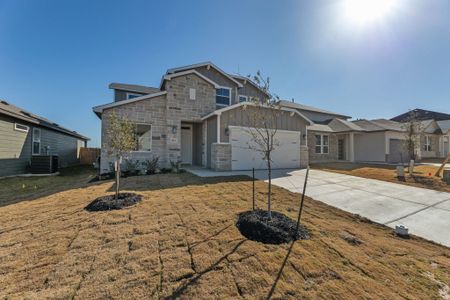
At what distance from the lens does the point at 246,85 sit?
1705cm

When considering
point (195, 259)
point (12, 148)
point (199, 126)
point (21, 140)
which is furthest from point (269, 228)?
point (21, 140)

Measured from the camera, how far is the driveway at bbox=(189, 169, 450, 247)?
15.2ft

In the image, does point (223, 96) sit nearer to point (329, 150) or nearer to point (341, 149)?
point (329, 150)

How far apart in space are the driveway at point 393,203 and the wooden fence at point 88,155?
19449 millimetres

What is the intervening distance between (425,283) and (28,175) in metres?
16.8

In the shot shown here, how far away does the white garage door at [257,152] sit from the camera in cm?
1174

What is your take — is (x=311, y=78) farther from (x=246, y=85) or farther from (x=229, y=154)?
(x=229, y=154)

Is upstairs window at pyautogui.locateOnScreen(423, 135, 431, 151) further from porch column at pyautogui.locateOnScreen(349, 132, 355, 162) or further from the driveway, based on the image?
the driveway

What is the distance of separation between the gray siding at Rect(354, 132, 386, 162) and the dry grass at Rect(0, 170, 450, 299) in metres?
17.4

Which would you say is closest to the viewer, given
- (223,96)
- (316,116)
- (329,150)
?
(223,96)

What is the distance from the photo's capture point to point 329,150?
62.7 ft

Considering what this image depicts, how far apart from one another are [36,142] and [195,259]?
638 inches

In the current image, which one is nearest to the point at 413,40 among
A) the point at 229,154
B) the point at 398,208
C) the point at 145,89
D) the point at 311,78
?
the point at 311,78

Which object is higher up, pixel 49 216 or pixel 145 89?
pixel 145 89
